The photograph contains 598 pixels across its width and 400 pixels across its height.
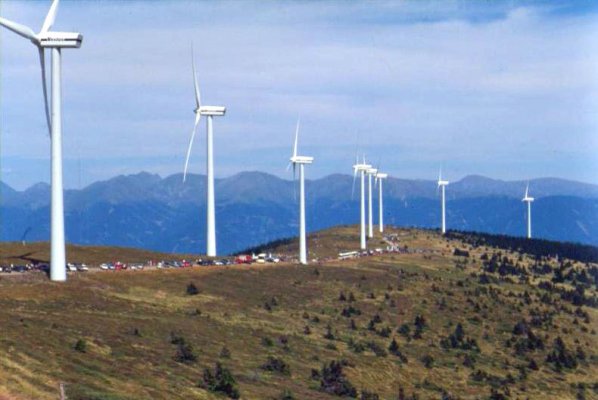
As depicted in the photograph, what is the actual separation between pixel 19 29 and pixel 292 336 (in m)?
36.5

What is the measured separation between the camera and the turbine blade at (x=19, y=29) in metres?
91.2

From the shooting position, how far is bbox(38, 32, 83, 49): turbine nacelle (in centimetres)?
9181

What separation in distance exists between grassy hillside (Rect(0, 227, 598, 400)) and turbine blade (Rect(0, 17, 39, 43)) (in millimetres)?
22071

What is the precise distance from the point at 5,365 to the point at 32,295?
34.5m

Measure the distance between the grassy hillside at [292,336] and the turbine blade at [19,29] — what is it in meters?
22.1

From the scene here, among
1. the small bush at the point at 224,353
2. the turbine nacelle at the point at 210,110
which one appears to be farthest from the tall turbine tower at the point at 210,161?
the small bush at the point at 224,353

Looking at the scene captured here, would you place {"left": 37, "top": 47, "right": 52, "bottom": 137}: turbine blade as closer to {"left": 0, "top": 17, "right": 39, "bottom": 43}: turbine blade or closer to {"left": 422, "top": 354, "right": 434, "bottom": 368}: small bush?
{"left": 0, "top": 17, "right": 39, "bottom": 43}: turbine blade

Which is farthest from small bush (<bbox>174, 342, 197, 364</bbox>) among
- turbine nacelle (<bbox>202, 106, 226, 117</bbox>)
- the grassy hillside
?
turbine nacelle (<bbox>202, 106, 226, 117</bbox>)

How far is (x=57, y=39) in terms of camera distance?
302ft

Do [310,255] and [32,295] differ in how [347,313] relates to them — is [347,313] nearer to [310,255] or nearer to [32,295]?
[32,295]

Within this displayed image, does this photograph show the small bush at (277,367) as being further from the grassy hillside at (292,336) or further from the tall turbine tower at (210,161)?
the tall turbine tower at (210,161)

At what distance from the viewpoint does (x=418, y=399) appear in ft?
261

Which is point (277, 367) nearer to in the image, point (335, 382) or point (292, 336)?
point (335, 382)

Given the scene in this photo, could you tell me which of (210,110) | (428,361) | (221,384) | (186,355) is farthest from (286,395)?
(210,110)
